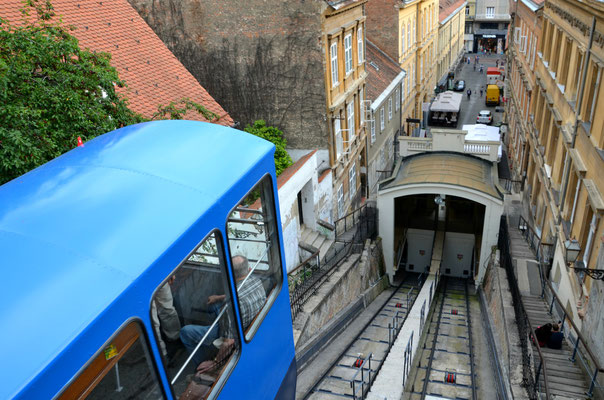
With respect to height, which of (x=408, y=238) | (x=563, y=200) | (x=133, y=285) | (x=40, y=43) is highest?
(x=40, y=43)

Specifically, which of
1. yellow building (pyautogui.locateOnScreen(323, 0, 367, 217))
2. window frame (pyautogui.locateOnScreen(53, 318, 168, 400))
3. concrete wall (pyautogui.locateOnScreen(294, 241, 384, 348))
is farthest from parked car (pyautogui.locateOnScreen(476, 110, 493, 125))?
window frame (pyautogui.locateOnScreen(53, 318, 168, 400))

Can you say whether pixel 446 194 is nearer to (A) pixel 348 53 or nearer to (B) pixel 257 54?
(A) pixel 348 53

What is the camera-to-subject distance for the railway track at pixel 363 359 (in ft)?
30.9

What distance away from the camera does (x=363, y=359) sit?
11.3 m

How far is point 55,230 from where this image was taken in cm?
301

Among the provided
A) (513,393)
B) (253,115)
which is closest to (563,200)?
(513,393)

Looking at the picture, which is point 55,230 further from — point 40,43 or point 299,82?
point 299,82

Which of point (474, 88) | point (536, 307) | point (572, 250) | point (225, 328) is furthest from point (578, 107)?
point (474, 88)

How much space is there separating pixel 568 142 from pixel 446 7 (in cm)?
4048

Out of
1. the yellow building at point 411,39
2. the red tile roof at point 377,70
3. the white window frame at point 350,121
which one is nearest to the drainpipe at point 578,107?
the white window frame at point 350,121

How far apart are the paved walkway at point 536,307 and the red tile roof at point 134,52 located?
1009 centimetres

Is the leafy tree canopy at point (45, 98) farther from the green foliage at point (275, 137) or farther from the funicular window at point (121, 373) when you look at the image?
the green foliage at point (275, 137)

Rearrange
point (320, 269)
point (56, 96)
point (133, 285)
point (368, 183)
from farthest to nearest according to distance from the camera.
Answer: point (368, 183) → point (320, 269) → point (56, 96) → point (133, 285)

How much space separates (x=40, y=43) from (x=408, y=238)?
17.6 metres
